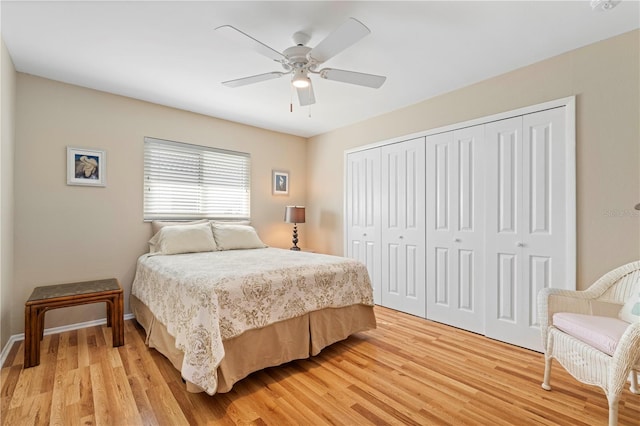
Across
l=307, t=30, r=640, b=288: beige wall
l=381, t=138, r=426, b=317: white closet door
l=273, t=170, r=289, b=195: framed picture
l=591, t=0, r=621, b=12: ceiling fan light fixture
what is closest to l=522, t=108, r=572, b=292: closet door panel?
l=307, t=30, r=640, b=288: beige wall

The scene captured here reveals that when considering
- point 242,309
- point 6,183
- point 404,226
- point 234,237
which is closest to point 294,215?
point 234,237

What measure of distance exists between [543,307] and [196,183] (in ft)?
12.3

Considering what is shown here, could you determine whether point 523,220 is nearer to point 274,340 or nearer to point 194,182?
point 274,340

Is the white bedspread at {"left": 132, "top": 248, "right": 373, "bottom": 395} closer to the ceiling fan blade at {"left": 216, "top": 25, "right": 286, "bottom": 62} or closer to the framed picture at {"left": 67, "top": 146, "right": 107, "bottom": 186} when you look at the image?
the framed picture at {"left": 67, "top": 146, "right": 107, "bottom": 186}

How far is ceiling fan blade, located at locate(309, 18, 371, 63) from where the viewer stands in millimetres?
1729

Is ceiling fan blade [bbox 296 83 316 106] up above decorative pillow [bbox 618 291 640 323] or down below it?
above

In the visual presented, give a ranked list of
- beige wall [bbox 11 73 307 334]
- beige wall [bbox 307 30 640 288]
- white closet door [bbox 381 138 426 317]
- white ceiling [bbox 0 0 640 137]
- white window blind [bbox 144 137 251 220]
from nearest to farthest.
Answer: white ceiling [bbox 0 0 640 137] < beige wall [bbox 307 30 640 288] < beige wall [bbox 11 73 307 334] < white closet door [bbox 381 138 426 317] < white window blind [bbox 144 137 251 220]

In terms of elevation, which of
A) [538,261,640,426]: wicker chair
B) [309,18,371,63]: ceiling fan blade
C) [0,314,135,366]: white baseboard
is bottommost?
[0,314,135,366]: white baseboard

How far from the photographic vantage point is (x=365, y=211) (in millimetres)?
4141

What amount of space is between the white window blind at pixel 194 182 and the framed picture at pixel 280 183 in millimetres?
436

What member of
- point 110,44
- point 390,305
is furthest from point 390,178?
point 110,44

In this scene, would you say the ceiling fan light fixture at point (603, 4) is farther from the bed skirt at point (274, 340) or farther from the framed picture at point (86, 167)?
the framed picture at point (86, 167)

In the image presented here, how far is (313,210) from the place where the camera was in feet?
16.4

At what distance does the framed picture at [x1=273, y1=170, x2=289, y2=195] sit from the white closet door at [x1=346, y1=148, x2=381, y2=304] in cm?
105
